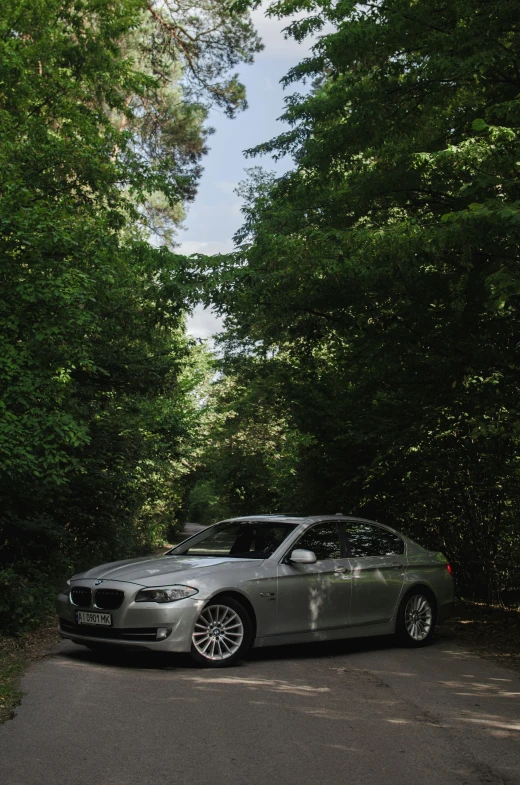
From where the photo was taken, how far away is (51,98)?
1546 centimetres

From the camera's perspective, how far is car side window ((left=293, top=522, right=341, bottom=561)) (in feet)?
31.3

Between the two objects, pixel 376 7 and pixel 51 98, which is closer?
pixel 376 7

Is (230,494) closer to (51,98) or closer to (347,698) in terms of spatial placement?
(51,98)

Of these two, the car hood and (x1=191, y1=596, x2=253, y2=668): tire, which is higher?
the car hood

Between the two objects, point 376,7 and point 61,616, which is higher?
point 376,7

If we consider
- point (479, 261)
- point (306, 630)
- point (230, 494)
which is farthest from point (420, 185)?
point (230, 494)

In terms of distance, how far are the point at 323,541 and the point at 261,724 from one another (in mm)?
3977

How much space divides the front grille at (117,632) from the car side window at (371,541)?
9.77 ft

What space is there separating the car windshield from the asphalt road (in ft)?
4.01

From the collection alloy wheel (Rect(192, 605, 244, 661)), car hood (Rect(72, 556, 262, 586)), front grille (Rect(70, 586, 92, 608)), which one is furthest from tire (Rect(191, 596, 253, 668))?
front grille (Rect(70, 586, 92, 608))

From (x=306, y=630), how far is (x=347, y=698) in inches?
86.1

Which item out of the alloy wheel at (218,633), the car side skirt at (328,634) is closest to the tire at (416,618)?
the car side skirt at (328,634)

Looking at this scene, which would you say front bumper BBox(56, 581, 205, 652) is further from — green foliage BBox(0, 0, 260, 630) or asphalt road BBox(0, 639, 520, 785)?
green foliage BBox(0, 0, 260, 630)

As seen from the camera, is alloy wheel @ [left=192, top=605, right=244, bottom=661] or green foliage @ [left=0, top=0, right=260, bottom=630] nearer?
alloy wheel @ [left=192, top=605, right=244, bottom=661]
